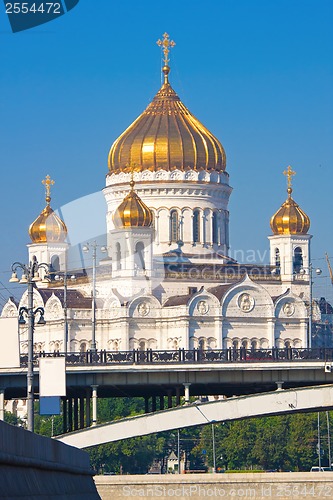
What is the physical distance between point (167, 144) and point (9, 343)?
82.1 m

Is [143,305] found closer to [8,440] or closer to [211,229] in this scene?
[211,229]

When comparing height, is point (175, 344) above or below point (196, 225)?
below

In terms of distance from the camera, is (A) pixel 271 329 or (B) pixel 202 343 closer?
(B) pixel 202 343

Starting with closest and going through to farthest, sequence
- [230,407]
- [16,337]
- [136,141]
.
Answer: [16,337], [230,407], [136,141]

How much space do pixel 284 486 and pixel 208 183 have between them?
66.5 m

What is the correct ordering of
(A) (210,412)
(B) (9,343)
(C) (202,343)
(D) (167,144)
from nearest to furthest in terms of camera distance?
(B) (9,343)
(A) (210,412)
(C) (202,343)
(D) (167,144)

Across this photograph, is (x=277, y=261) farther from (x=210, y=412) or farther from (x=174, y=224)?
(x=210, y=412)

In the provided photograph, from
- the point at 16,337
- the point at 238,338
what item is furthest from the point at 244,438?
the point at 16,337

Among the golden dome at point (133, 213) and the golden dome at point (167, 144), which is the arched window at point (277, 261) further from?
the golden dome at point (133, 213)

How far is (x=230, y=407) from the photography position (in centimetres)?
5516

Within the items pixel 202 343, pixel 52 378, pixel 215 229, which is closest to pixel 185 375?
pixel 52 378

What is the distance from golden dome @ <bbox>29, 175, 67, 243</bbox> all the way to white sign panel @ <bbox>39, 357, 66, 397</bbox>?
8363 cm

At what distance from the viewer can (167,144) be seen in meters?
121

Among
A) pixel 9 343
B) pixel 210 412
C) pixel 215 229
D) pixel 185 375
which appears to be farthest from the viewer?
pixel 215 229
